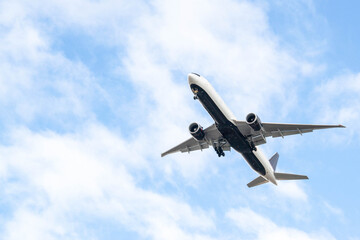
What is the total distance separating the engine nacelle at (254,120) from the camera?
148 ft

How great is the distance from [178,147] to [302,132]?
14692 mm

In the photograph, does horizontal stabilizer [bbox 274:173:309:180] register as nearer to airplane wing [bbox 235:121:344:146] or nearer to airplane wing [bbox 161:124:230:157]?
airplane wing [bbox 161:124:230:157]

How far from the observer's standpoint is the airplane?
44781mm

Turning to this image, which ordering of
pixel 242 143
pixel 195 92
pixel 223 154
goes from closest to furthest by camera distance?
1. pixel 195 92
2. pixel 242 143
3. pixel 223 154

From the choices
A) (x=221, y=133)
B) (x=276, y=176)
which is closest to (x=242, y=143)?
(x=221, y=133)

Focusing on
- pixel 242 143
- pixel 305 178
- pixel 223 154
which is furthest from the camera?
pixel 305 178

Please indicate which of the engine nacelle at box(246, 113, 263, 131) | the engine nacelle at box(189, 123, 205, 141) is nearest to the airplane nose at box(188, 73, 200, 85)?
the engine nacelle at box(189, 123, 205, 141)

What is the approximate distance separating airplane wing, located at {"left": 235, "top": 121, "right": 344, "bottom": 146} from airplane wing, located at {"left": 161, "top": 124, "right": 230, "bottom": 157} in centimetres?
341

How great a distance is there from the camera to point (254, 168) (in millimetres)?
51781

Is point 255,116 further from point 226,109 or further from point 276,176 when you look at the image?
point 276,176

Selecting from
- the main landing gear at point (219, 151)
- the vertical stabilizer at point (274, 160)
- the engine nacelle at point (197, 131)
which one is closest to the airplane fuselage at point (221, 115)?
the main landing gear at point (219, 151)

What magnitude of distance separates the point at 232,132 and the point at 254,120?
9.30 ft

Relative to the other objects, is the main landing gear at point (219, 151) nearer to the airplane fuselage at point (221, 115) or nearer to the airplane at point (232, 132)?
the airplane at point (232, 132)

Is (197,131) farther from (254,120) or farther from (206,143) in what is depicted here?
(254,120)
